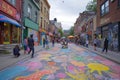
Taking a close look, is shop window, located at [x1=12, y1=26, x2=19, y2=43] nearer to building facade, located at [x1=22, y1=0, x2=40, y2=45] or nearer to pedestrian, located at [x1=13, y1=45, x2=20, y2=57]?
building facade, located at [x1=22, y1=0, x2=40, y2=45]

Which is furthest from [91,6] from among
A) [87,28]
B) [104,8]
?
[104,8]

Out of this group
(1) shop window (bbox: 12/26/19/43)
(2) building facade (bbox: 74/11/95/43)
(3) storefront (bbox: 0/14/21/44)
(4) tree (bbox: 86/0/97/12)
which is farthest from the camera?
(4) tree (bbox: 86/0/97/12)

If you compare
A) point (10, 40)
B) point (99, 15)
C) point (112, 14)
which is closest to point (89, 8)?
point (99, 15)

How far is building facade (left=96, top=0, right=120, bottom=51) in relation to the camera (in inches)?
915

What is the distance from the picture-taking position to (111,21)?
25.7m

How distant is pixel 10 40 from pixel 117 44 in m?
11.6

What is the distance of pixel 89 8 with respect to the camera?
282 ft

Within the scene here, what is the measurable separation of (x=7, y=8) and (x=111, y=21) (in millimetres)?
12888

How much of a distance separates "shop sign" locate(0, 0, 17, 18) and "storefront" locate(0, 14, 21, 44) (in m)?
0.76

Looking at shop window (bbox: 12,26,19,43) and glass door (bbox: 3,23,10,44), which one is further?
shop window (bbox: 12,26,19,43)

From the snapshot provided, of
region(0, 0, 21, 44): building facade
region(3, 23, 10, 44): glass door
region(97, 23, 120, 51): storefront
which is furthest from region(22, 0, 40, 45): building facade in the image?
region(97, 23, 120, 51): storefront

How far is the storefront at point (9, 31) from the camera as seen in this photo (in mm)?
18609

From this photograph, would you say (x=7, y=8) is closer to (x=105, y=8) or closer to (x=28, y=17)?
(x=28, y=17)

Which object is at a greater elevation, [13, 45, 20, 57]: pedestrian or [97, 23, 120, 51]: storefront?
[97, 23, 120, 51]: storefront
